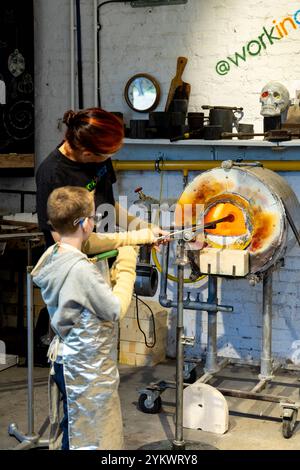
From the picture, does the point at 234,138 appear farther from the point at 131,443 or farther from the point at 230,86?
the point at 131,443

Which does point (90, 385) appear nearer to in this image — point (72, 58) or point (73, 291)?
point (73, 291)

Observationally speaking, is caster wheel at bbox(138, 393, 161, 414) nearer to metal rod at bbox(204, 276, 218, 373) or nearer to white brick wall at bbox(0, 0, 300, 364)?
metal rod at bbox(204, 276, 218, 373)

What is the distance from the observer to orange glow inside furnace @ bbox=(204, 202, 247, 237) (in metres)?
3.84

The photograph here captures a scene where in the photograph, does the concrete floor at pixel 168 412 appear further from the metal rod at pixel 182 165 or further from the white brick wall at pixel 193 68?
the metal rod at pixel 182 165

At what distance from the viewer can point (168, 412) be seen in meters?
4.10

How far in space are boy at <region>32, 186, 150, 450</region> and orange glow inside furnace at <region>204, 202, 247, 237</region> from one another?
1159mm

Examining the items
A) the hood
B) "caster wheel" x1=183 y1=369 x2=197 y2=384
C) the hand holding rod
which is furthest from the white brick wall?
the hood

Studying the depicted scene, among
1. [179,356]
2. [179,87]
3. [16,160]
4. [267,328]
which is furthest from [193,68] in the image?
[179,356]

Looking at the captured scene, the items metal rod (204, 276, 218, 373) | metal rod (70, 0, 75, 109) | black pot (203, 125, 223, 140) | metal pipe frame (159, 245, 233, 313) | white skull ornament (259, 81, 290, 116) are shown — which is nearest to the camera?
metal pipe frame (159, 245, 233, 313)

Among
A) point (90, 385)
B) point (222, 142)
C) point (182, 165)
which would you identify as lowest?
point (90, 385)

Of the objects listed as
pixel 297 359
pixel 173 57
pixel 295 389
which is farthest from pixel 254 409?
pixel 173 57

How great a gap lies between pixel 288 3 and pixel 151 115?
102 cm

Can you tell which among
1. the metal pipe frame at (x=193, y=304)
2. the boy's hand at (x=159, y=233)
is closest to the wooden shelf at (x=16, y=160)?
the metal pipe frame at (x=193, y=304)

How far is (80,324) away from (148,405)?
1.47m
